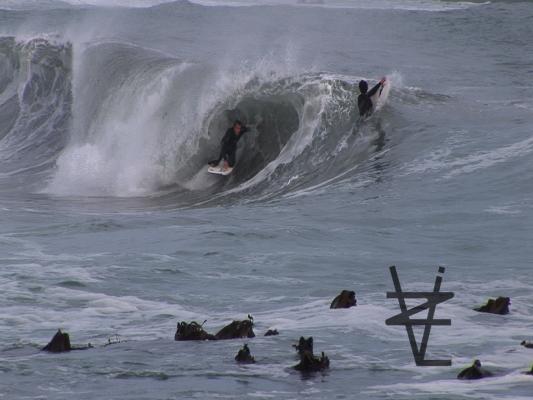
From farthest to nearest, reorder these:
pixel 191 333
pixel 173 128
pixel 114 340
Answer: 1. pixel 173 128
2. pixel 114 340
3. pixel 191 333

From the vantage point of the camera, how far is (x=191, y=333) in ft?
31.0

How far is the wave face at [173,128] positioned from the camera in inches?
845

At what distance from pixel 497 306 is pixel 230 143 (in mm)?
12574

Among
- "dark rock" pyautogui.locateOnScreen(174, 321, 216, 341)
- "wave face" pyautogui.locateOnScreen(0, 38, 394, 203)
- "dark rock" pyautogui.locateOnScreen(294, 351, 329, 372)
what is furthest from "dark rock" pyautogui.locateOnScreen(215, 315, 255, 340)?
"wave face" pyautogui.locateOnScreen(0, 38, 394, 203)

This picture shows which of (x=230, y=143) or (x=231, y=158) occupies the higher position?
(x=230, y=143)

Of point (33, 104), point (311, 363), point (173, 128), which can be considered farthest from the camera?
point (33, 104)

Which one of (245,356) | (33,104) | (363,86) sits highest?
(33,104)

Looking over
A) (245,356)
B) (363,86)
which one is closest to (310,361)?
(245,356)

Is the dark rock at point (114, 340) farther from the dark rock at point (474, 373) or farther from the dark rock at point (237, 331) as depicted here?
the dark rock at point (474, 373)

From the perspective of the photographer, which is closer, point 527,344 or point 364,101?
point 527,344

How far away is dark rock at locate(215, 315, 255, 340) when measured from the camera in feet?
31.0

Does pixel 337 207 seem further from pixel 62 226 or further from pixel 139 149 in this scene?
pixel 139 149

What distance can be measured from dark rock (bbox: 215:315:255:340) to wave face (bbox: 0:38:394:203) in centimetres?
1001

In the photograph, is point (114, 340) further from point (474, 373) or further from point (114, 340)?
point (474, 373)
